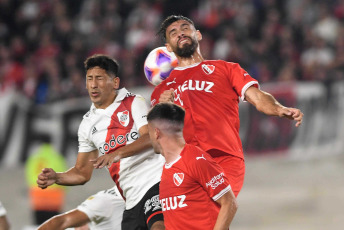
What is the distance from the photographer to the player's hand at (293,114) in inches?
196

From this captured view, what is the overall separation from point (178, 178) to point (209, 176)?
0.25 meters

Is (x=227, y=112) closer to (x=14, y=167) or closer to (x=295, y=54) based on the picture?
(x=14, y=167)

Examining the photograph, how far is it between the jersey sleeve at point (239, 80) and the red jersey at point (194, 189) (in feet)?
3.19

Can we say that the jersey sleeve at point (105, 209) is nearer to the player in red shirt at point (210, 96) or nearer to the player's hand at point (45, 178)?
the player's hand at point (45, 178)

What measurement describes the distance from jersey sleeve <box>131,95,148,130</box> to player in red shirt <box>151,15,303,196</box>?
0.61 feet

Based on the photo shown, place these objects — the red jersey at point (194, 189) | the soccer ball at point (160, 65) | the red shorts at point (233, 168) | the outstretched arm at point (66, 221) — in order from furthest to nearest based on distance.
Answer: the outstretched arm at point (66, 221)
the soccer ball at point (160, 65)
the red shorts at point (233, 168)
the red jersey at point (194, 189)

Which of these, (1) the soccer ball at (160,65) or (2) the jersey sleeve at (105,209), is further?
(2) the jersey sleeve at (105,209)

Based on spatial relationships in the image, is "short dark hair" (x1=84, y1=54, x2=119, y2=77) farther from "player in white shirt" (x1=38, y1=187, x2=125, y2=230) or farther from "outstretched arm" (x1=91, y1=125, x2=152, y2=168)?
"player in white shirt" (x1=38, y1=187, x2=125, y2=230)

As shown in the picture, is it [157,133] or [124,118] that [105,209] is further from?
[157,133]

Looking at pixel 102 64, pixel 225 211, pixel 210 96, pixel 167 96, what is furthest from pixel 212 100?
pixel 225 211

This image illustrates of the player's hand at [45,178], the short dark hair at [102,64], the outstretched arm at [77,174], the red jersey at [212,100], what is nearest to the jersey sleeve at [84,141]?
the outstretched arm at [77,174]

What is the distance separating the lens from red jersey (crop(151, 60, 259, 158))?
18.4 feet

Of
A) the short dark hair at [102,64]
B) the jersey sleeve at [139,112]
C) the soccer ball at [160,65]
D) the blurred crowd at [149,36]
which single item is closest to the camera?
the jersey sleeve at [139,112]

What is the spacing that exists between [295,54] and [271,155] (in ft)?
9.04
